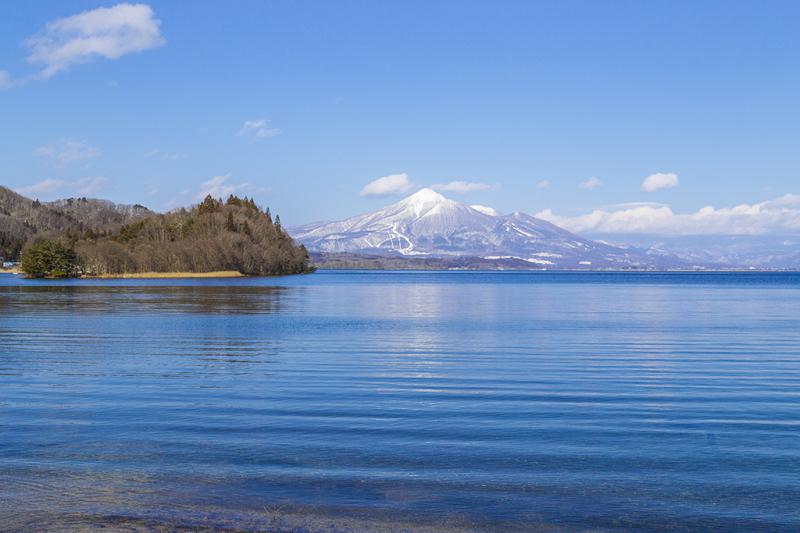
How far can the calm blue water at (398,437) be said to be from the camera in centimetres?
1077

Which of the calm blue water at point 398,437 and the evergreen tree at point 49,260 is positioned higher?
the evergreen tree at point 49,260

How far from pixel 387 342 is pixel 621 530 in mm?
27637

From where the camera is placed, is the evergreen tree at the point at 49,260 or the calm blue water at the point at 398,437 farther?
the evergreen tree at the point at 49,260

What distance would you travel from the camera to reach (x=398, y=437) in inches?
606

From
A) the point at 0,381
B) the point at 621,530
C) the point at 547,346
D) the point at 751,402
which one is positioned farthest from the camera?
the point at 547,346

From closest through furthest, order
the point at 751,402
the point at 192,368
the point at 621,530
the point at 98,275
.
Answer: the point at 621,530
the point at 751,402
the point at 192,368
the point at 98,275

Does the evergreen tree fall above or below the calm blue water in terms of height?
above

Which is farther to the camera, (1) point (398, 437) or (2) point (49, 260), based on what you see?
(2) point (49, 260)

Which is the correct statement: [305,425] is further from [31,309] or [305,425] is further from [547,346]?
[31,309]

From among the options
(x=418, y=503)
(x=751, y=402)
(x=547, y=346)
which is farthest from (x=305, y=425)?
(x=547, y=346)

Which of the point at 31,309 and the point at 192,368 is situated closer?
the point at 192,368

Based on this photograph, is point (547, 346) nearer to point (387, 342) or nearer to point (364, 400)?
point (387, 342)

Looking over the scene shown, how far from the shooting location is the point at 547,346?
35625mm

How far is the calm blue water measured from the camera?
1077 cm
